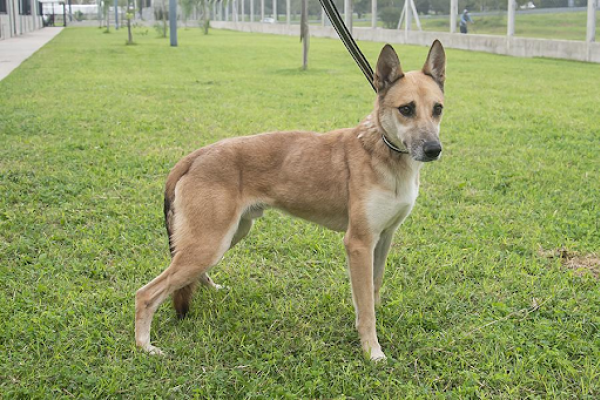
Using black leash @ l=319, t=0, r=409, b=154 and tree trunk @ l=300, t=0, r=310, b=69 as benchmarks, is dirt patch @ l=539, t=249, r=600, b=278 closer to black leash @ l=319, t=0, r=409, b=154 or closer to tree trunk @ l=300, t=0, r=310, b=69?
black leash @ l=319, t=0, r=409, b=154

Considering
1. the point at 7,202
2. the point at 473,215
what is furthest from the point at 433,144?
the point at 7,202

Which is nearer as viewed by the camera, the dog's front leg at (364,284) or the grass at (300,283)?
the grass at (300,283)

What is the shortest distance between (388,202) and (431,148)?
383 millimetres

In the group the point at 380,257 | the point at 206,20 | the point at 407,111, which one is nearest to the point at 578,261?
the point at 380,257

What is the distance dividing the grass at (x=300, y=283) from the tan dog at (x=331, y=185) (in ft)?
0.97

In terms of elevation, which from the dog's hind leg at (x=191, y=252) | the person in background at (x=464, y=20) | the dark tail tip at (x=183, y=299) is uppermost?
the person in background at (x=464, y=20)

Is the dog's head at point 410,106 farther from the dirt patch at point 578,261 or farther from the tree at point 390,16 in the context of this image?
the tree at point 390,16

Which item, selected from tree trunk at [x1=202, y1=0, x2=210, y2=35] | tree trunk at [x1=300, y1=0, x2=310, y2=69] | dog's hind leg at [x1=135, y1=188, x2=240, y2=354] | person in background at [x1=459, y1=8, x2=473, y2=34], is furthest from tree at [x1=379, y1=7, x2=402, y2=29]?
dog's hind leg at [x1=135, y1=188, x2=240, y2=354]

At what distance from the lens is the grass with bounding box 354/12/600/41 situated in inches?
835

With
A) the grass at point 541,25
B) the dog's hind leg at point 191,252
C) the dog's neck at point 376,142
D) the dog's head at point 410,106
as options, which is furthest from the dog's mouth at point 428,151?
the grass at point 541,25

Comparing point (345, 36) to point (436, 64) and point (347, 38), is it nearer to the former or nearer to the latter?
point (347, 38)

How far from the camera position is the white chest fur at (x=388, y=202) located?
133 inches

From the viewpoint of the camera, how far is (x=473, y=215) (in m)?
5.56

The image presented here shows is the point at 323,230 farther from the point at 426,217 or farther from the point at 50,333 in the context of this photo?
the point at 50,333
